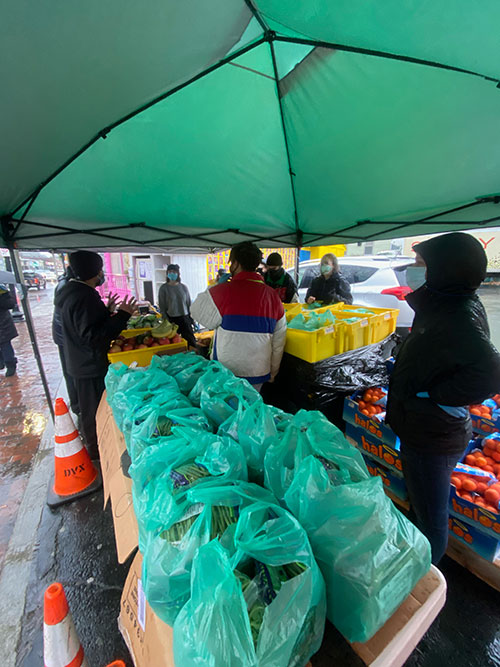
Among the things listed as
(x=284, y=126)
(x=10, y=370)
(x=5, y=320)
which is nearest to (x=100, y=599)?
(x=284, y=126)

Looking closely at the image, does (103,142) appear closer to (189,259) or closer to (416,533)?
(416,533)

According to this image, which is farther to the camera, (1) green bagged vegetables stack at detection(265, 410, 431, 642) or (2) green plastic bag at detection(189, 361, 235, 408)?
(2) green plastic bag at detection(189, 361, 235, 408)

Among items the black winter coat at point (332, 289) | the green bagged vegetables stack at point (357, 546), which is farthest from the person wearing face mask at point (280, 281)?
the green bagged vegetables stack at point (357, 546)

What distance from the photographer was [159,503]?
34.8 inches

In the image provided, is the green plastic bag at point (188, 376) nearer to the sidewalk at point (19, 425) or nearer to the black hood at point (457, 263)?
the black hood at point (457, 263)

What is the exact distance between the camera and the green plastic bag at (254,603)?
23.2 inches

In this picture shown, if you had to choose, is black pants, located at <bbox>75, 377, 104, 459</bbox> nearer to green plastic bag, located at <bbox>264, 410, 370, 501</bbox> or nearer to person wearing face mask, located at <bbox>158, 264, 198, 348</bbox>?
green plastic bag, located at <bbox>264, 410, 370, 501</bbox>

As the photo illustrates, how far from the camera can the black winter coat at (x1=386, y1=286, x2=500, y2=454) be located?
133 cm

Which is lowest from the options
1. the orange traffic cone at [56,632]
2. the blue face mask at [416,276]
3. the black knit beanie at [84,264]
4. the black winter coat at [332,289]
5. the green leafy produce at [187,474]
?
the orange traffic cone at [56,632]

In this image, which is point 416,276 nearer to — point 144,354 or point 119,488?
point 119,488

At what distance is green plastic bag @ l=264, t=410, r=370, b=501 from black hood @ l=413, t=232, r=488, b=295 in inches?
36.6

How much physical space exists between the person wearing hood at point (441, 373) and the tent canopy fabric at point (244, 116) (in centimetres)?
82

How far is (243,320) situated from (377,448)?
164 centimetres

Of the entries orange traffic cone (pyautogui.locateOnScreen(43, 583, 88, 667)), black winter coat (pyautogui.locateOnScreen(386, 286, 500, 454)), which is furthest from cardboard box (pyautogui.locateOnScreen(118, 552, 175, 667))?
black winter coat (pyautogui.locateOnScreen(386, 286, 500, 454))
